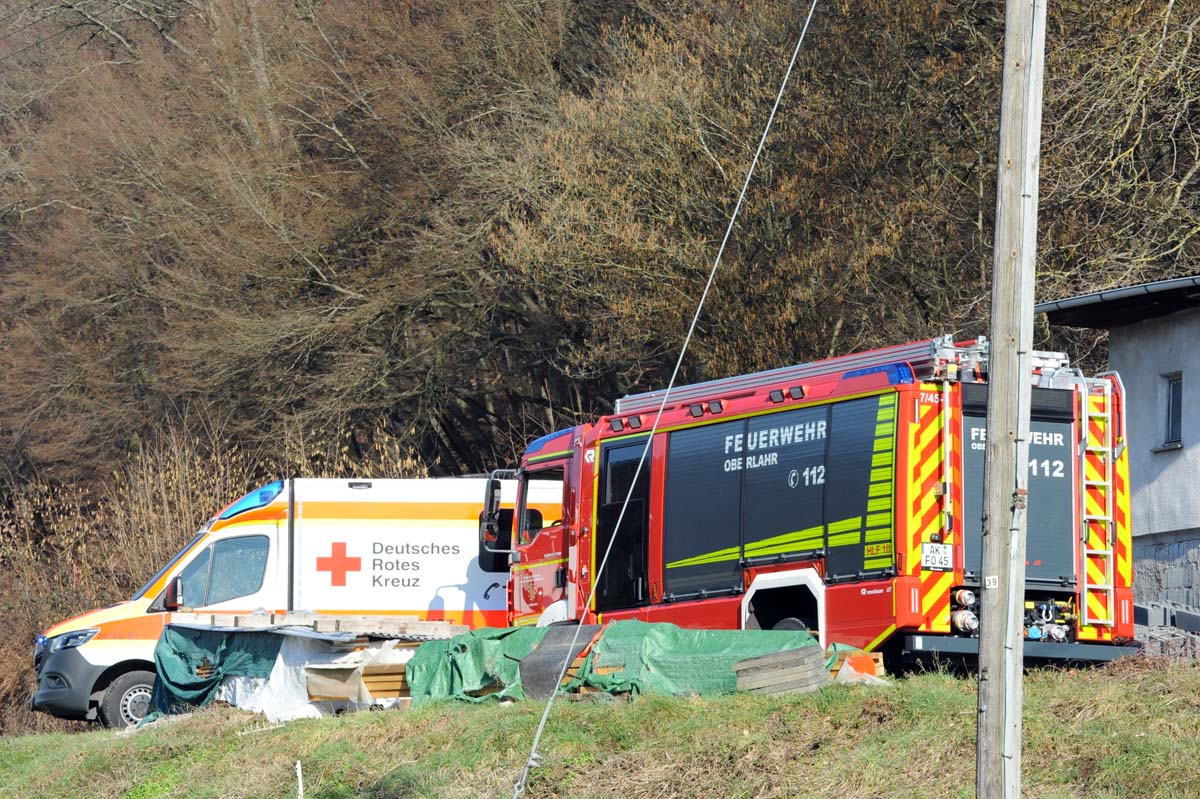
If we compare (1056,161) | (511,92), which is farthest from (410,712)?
(511,92)

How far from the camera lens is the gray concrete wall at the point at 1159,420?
1736 cm

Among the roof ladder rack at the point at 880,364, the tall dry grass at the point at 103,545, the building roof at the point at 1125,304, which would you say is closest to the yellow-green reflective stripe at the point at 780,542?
the roof ladder rack at the point at 880,364

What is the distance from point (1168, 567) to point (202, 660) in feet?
34.2

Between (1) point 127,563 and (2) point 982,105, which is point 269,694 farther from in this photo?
(2) point 982,105

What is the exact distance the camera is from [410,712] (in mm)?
14781

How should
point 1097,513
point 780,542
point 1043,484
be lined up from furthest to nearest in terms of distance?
1. point 780,542
2. point 1097,513
3. point 1043,484

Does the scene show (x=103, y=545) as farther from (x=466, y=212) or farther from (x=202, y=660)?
(x=202, y=660)

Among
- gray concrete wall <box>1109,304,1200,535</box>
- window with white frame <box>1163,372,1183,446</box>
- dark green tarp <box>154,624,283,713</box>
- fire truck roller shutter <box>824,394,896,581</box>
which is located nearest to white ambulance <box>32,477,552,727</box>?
dark green tarp <box>154,624,283,713</box>

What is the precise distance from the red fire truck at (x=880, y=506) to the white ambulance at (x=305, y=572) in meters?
3.54

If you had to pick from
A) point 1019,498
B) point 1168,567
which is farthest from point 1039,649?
point 1019,498

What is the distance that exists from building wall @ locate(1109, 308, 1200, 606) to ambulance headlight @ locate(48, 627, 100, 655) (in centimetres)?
1200

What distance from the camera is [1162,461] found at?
17.8 metres

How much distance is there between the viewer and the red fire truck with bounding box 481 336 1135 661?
1435 centimetres

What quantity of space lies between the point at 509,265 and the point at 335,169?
7.04 meters
